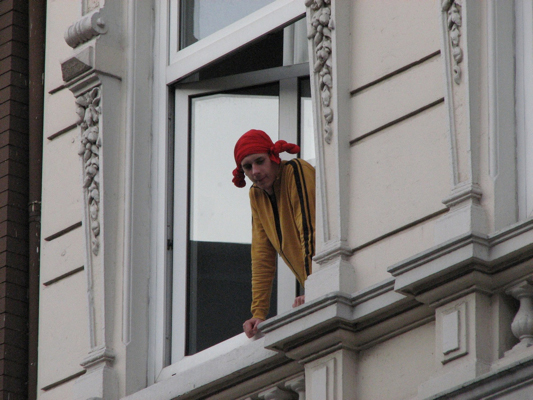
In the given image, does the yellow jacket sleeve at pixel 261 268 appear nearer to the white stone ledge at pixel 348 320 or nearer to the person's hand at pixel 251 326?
the person's hand at pixel 251 326

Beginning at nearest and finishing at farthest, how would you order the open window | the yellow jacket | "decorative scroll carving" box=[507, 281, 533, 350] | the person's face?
"decorative scroll carving" box=[507, 281, 533, 350], the yellow jacket, the person's face, the open window

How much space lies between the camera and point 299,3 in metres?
9.66

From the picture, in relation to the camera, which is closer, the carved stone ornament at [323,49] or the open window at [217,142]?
the carved stone ornament at [323,49]

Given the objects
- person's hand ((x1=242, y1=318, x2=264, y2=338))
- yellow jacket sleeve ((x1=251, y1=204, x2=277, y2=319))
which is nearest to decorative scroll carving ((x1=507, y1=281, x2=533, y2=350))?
person's hand ((x1=242, y1=318, x2=264, y2=338))

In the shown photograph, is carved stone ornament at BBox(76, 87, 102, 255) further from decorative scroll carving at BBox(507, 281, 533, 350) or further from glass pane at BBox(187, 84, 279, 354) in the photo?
decorative scroll carving at BBox(507, 281, 533, 350)

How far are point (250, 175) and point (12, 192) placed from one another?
239 cm

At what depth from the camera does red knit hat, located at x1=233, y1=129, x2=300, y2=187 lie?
9422 mm

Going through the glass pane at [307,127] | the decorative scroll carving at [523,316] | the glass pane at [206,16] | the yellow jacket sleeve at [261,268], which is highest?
the glass pane at [206,16]

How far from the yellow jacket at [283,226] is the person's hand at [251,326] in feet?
0.44

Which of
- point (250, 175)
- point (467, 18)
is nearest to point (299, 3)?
point (250, 175)

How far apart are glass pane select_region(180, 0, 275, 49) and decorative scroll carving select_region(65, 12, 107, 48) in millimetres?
531

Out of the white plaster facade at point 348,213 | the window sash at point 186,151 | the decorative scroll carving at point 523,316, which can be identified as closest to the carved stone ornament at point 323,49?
the white plaster facade at point 348,213

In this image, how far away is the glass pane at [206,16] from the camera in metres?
10.4

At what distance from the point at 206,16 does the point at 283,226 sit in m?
1.79
